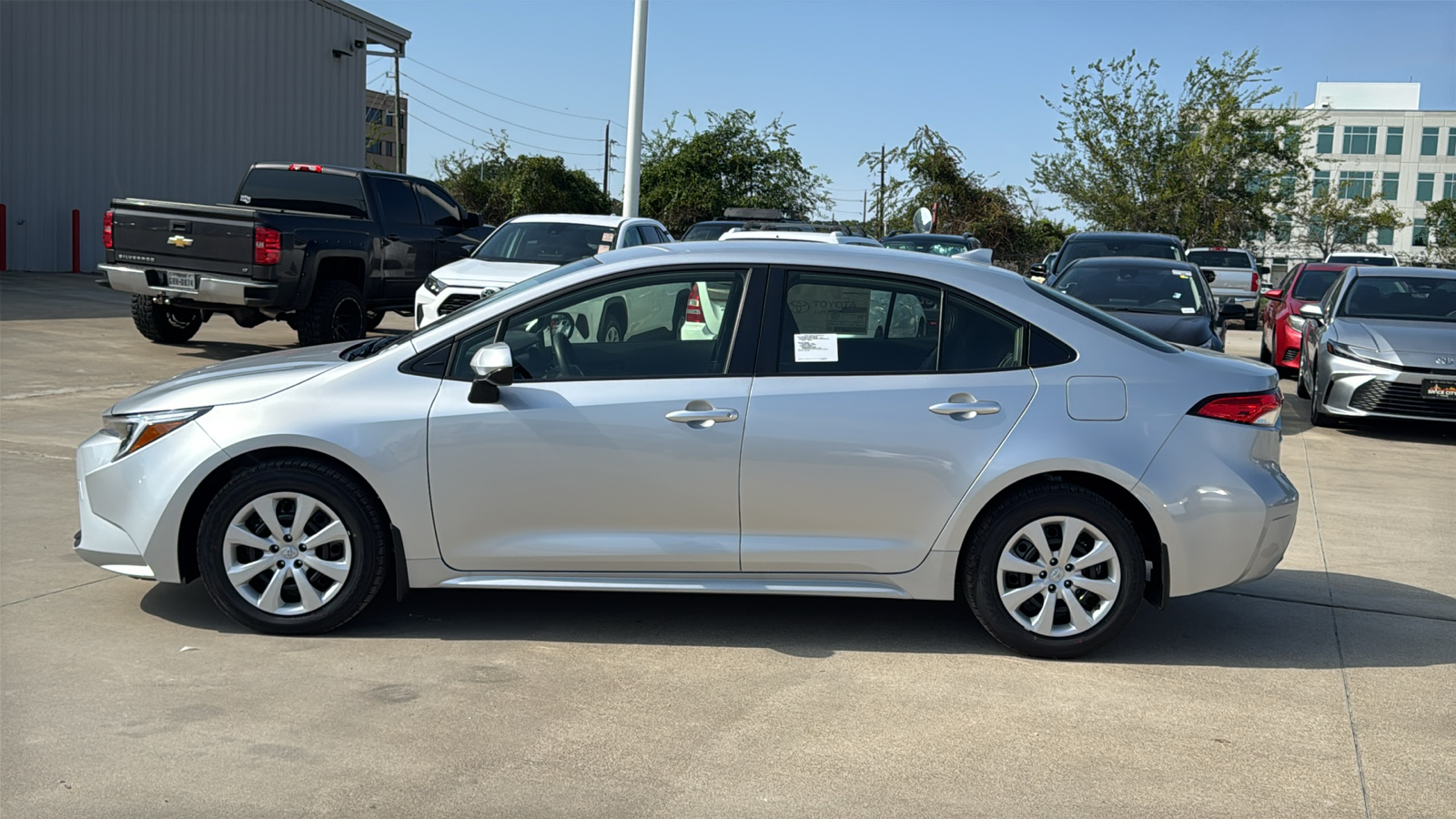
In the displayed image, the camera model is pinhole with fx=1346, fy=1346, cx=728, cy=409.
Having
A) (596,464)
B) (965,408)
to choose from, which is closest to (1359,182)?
(965,408)

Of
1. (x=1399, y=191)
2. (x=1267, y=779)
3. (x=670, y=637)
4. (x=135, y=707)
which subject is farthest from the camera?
(x=1399, y=191)

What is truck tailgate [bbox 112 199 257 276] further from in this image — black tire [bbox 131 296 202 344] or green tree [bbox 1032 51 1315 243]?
green tree [bbox 1032 51 1315 243]

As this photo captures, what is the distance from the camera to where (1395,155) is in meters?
89.3

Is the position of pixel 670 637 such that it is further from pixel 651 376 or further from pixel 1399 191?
pixel 1399 191

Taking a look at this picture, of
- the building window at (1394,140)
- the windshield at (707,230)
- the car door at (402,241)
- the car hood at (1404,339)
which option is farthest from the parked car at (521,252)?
the building window at (1394,140)

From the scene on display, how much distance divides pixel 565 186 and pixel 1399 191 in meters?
67.0

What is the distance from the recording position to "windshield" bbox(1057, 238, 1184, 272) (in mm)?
17656

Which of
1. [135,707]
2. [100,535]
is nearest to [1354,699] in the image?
[135,707]

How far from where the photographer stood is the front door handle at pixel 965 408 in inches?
199

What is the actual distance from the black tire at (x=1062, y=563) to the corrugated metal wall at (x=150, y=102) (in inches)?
827

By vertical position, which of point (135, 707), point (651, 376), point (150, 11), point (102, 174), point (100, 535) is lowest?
point (135, 707)

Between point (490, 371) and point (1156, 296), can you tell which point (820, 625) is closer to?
point (490, 371)

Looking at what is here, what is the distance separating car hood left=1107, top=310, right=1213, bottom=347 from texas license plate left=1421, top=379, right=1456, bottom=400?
1808 millimetres

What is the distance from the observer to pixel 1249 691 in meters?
4.93
